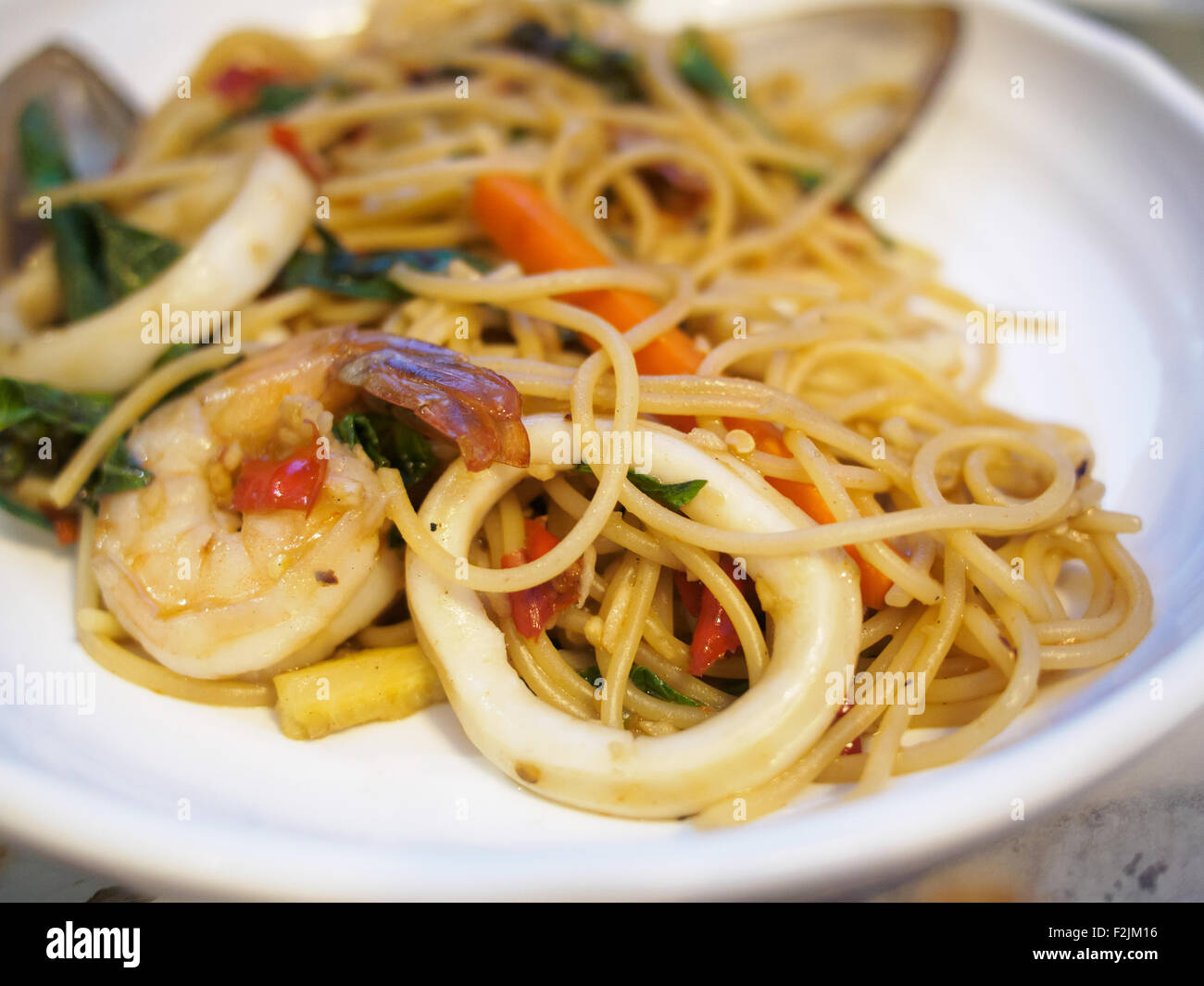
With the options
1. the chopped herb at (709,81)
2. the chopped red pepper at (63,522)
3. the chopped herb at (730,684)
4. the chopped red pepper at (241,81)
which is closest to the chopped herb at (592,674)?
the chopped herb at (730,684)

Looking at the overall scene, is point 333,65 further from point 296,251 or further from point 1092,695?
point 1092,695

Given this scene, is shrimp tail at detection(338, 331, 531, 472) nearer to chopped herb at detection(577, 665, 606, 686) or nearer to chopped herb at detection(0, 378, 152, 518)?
chopped herb at detection(577, 665, 606, 686)

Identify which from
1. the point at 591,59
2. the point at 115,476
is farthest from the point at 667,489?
the point at 591,59

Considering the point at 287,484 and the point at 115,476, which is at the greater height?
the point at 115,476

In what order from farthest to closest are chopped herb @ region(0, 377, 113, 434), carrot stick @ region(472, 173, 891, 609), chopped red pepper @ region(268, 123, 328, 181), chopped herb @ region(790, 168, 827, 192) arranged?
chopped herb @ region(790, 168, 827, 192) < chopped red pepper @ region(268, 123, 328, 181) < chopped herb @ region(0, 377, 113, 434) < carrot stick @ region(472, 173, 891, 609)

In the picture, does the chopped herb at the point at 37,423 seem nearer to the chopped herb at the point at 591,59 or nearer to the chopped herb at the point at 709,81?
the chopped herb at the point at 591,59

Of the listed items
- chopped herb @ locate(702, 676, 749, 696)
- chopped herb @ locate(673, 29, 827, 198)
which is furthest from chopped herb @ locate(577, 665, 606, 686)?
chopped herb @ locate(673, 29, 827, 198)

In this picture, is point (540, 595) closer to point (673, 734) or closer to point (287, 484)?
point (673, 734)
